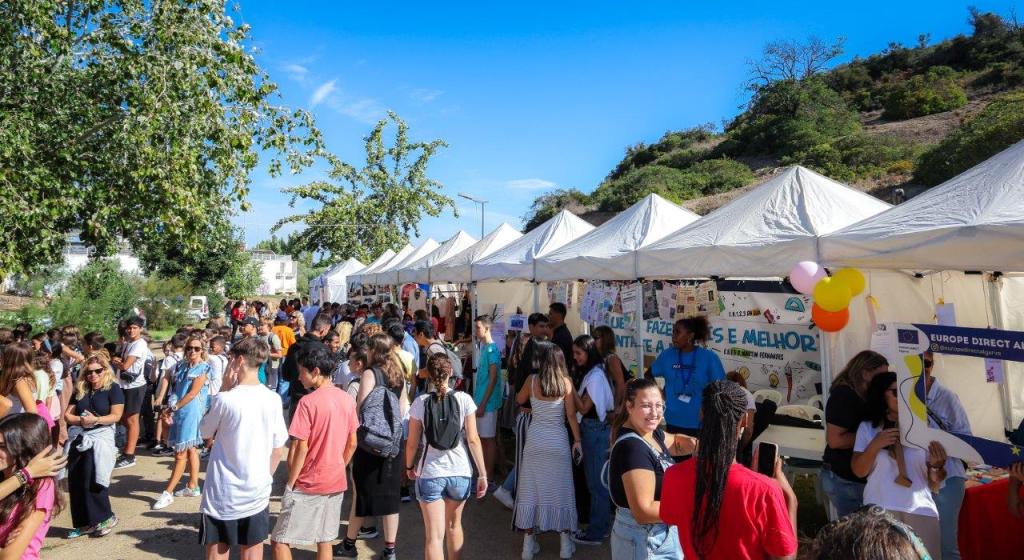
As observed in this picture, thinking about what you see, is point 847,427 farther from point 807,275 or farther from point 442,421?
point 442,421

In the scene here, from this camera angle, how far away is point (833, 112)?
3956 centimetres

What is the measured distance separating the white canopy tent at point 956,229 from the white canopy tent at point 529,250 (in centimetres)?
398

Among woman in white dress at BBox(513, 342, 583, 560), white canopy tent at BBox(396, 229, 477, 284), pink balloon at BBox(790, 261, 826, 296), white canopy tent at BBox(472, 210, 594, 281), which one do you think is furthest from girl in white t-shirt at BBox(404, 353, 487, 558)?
white canopy tent at BBox(396, 229, 477, 284)

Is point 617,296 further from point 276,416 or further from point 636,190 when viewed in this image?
point 636,190

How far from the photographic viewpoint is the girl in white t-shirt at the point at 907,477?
2830 mm

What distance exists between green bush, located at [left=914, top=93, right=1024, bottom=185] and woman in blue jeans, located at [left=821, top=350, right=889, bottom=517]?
22026mm

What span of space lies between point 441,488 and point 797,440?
10.2 ft

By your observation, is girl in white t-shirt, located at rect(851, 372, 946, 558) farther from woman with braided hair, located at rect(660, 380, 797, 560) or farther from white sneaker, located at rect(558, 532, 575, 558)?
white sneaker, located at rect(558, 532, 575, 558)

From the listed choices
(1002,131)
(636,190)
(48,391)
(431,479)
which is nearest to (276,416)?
(431,479)

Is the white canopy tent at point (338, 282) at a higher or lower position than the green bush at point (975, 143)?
lower

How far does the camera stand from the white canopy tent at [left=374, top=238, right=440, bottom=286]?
1306cm

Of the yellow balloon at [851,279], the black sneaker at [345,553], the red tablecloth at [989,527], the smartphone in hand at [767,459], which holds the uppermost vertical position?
the yellow balloon at [851,279]

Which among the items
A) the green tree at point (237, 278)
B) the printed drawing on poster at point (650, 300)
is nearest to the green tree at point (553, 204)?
the green tree at point (237, 278)

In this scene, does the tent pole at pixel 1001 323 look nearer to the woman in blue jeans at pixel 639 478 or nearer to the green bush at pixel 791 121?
the woman in blue jeans at pixel 639 478
